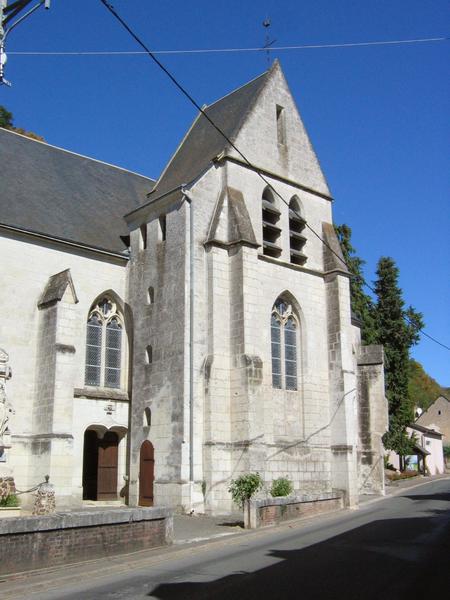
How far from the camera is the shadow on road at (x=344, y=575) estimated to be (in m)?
8.21

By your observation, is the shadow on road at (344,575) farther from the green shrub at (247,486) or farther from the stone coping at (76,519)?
the green shrub at (247,486)

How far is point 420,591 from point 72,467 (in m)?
13.1

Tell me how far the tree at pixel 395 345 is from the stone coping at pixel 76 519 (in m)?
34.4

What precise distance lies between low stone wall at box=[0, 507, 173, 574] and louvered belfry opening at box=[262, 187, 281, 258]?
12735mm

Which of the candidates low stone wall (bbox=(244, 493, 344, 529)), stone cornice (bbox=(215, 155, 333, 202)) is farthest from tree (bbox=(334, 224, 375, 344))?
low stone wall (bbox=(244, 493, 344, 529))

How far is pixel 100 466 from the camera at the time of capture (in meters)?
21.7

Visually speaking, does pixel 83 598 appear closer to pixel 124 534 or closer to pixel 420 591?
pixel 124 534

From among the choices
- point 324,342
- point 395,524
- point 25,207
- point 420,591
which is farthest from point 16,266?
point 420,591

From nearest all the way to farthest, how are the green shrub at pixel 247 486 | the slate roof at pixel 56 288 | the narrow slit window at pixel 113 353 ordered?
the green shrub at pixel 247 486, the slate roof at pixel 56 288, the narrow slit window at pixel 113 353

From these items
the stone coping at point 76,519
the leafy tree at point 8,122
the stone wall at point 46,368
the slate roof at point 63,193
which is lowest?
the stone coping at point 76,519

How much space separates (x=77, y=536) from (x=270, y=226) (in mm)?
15079

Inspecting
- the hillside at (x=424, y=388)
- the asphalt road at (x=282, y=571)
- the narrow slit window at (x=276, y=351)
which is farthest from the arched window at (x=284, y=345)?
the hillside at (x=424, y=388)

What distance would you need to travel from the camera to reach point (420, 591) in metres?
8.34

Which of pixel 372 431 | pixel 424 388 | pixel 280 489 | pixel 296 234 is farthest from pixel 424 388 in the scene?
pixel 280 489
